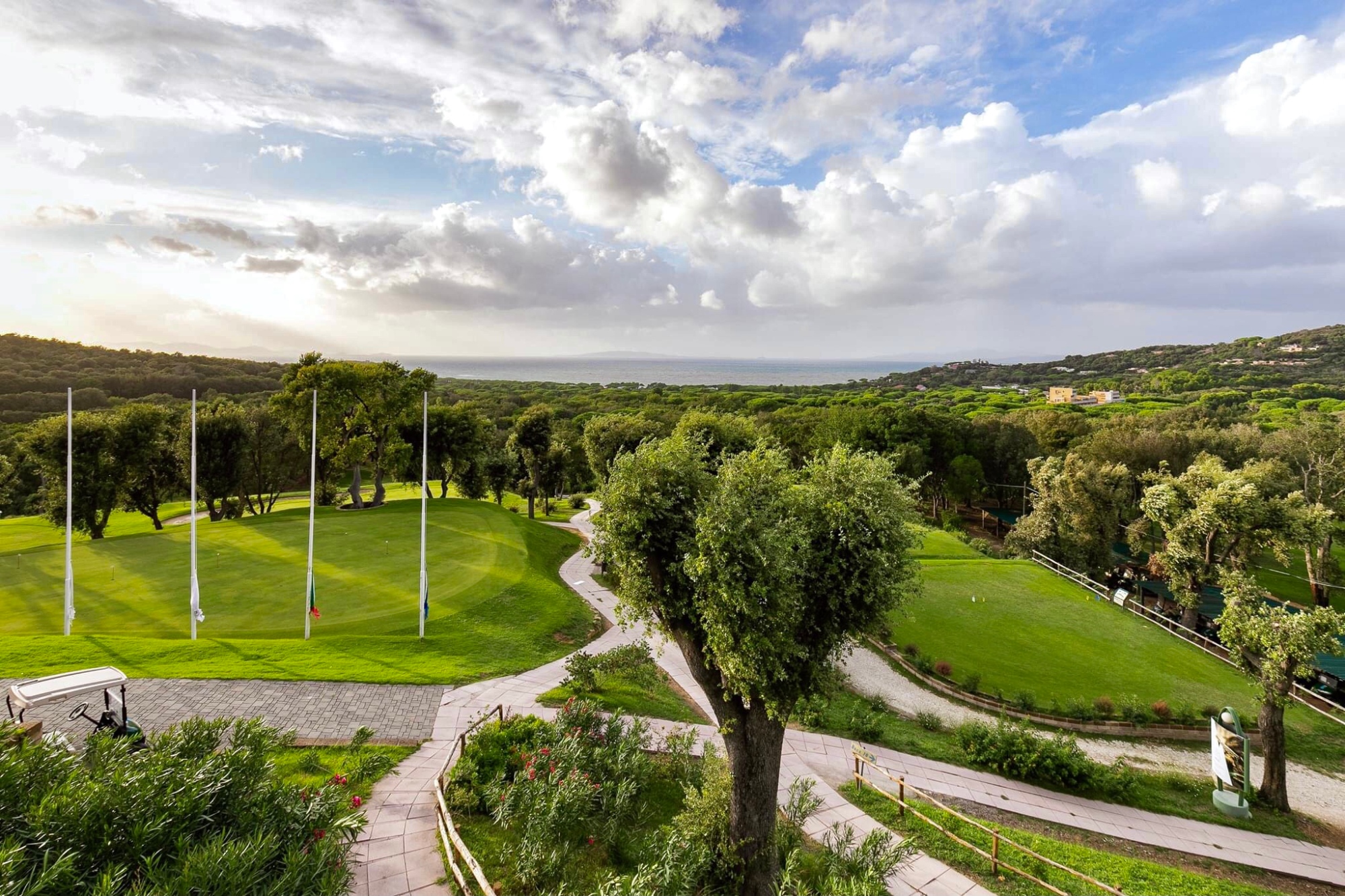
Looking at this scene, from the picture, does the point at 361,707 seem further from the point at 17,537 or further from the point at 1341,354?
the point at 1341,354

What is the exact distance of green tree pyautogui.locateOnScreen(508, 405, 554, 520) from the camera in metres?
43.6

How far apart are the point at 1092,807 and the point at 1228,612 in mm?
7189

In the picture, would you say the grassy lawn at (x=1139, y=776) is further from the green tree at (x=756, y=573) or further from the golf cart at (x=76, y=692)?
the golf cart at (x=76, y=692)

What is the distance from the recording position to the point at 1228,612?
15820 millimetres

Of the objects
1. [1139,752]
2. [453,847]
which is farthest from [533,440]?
[1139,752]

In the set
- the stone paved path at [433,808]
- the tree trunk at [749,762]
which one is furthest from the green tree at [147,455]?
the tree trunk at [749,762]

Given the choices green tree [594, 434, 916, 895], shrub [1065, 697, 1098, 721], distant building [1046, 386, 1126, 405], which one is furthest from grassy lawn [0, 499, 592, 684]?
distant building [1046, 386, 1126, 405]

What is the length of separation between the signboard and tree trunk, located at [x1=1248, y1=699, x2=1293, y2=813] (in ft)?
Result: 4.20

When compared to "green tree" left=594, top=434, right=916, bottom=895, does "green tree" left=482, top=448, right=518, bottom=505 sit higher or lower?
lower

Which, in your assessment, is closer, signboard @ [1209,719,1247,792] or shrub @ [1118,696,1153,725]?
signboard @ [1209,719,1247,792]

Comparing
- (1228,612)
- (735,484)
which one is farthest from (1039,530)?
(735,484)

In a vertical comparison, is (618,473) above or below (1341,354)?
below

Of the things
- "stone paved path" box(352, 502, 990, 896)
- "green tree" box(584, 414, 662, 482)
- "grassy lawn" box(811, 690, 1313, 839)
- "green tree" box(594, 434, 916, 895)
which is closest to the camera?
"green tree" box(594, 434, 916, 895)

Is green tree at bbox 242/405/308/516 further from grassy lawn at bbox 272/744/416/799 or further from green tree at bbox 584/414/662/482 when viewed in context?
grassy lawn at bbox 272/744/416/799
